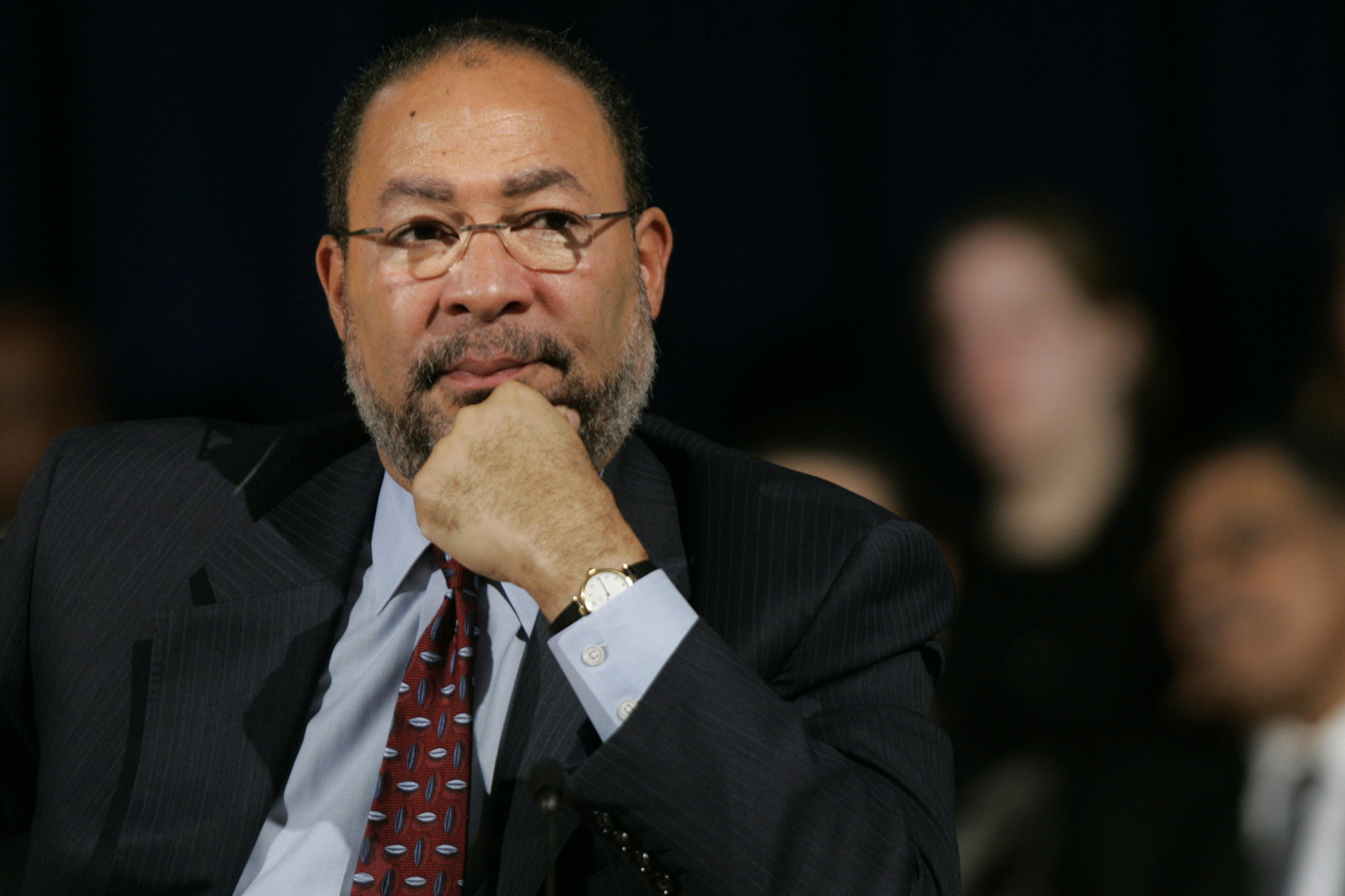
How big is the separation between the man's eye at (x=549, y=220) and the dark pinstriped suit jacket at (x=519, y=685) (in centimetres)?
29

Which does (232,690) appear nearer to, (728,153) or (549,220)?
(549,220)

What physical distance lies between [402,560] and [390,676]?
5.3 inches

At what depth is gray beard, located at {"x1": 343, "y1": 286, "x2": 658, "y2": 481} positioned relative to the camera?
1.22 m

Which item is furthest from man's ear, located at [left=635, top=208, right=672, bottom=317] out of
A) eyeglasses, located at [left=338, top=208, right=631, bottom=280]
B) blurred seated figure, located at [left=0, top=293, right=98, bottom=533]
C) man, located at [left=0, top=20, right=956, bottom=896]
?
blurred seated figure, located at [left=0, top=293, right=98, bottom=533]

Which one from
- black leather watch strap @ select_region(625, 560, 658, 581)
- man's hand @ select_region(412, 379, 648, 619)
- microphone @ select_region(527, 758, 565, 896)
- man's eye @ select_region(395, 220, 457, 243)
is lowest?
microphone @ select_region(527, 758, 565, 896)

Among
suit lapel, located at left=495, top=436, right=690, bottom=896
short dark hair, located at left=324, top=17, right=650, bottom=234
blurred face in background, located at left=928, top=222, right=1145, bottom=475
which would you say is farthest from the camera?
→ blurred face in background, located at left=928, top=222, right=1145, bottom=475

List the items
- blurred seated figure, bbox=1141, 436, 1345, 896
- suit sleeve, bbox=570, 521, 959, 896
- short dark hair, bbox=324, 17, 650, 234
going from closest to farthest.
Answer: suit sleeve, bbox=570, 521, 959, 896
short dark hair, bbox=324, 17, 650, 234
blurred seated figure, bbox=1141, 436, 1345, 896

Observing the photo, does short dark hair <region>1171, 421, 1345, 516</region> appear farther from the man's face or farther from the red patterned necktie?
the red patterned necktie

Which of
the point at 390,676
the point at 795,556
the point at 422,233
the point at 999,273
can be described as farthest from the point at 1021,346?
the point at 390,676

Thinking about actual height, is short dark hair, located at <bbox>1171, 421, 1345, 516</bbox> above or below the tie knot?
below

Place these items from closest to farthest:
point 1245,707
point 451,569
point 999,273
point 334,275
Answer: point 451,569 < point 334,275 < point 1245,707 < point 999,273

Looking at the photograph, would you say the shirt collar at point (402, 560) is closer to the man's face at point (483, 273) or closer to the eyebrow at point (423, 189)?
the man's face at point (483, 273)

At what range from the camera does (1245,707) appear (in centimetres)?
179

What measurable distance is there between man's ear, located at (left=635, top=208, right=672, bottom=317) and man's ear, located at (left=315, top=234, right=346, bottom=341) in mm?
373
